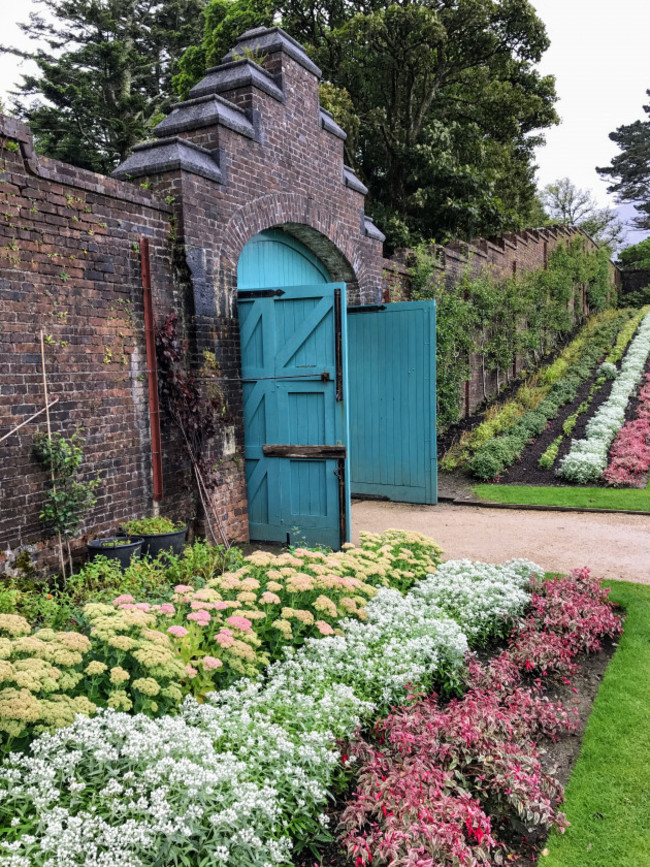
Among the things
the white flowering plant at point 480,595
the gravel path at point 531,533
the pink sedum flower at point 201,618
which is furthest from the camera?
the gravel path at point 531,533

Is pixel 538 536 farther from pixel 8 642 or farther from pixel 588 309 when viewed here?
pixel 588 309

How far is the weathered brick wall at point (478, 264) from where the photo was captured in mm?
11133

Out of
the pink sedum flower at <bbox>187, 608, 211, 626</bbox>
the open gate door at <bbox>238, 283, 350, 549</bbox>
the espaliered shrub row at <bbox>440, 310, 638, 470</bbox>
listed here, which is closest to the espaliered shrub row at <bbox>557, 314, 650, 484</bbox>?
the espaliered shrub row at <bbox>440, 310, 638, 470</bbox>

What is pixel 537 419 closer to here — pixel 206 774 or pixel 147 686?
pixel 147 686

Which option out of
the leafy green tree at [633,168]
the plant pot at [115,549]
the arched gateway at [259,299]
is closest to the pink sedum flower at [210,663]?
the plant pot at [115,549]

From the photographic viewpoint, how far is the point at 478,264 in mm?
15031

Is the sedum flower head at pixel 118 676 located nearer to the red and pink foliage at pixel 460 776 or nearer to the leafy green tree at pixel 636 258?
the red and pink foliage at pixel 460 776

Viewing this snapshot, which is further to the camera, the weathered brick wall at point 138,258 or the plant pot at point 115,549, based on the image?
the plant pot at point 115,549

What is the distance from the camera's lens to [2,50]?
2273cm

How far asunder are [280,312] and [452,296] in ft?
20.1

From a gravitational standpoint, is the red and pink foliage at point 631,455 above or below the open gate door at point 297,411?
below

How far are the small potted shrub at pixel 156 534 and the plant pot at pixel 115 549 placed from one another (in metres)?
0.17

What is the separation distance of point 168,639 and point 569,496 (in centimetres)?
735

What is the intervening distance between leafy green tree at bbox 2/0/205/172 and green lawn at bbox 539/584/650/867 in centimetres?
2126
